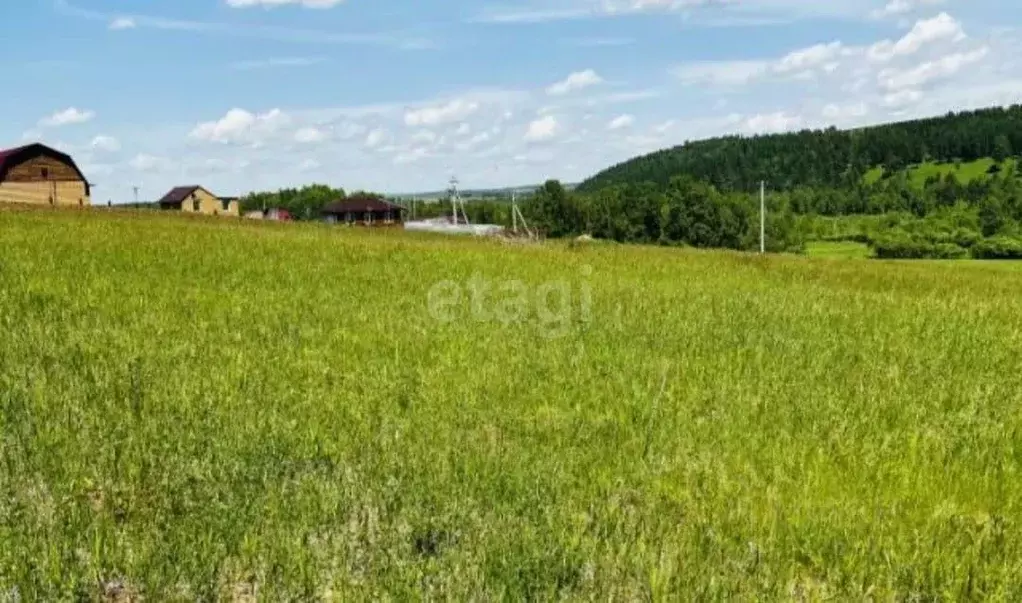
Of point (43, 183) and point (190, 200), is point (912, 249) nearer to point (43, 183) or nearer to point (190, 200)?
point (190, 200)

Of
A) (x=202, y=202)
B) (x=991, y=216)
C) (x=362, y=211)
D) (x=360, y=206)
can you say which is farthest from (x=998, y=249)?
(x=202, y=202)

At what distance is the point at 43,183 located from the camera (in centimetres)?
6338

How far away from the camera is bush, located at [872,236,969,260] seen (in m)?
134

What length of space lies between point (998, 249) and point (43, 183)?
437 feet

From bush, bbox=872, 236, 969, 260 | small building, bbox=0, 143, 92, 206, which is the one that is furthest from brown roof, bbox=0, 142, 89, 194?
bush, bbox=872, 236, 969, 260

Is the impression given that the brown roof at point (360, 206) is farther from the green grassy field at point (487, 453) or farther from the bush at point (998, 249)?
the green grassy field at point (487, 453)

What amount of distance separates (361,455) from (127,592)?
2.15 m

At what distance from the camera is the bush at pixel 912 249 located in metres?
134

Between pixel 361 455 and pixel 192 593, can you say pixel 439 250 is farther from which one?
pixel 192 593

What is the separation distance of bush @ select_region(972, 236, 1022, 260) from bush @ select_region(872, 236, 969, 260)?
2029 millimetres

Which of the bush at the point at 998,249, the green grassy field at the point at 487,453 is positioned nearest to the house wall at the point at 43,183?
the green grassy field at the point at 487,453

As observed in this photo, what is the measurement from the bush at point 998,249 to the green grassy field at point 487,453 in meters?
138

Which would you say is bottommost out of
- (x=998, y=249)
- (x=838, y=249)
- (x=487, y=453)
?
(x=998, y=249)

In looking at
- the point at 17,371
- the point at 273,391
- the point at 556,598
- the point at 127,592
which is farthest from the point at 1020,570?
the point at 17,371
